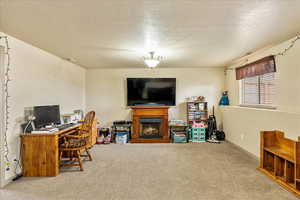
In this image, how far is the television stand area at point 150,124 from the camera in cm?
514

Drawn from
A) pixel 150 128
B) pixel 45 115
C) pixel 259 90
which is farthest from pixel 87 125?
pixel 259 90

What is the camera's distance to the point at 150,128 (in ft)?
17.7

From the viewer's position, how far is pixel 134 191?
2418 mm

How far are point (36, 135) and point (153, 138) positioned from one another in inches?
123

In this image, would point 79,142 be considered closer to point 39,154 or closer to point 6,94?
point 39,154

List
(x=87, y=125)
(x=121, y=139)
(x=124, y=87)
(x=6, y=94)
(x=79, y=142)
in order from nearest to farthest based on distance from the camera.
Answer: (x=6, y=94) → (x=79, y=142) → (x=87, y=125) → (x=121, y=139) → (x=124, y=87)

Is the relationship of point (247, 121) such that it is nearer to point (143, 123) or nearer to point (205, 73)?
point (205, 73)

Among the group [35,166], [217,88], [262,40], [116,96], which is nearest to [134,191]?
[35,166]

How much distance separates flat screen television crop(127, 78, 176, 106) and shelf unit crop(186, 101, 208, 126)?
0.55 metres

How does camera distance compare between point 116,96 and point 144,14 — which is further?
point 116,96

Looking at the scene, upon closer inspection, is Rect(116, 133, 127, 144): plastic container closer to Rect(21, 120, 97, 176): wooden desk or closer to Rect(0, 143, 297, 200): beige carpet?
Rect(0, 143, 297, 200): beige carpet

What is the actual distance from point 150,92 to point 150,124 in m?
0.99

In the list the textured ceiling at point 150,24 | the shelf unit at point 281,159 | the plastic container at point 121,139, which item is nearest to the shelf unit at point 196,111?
the plastic container at point 121,139

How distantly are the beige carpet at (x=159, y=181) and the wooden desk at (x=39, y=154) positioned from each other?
138mm
